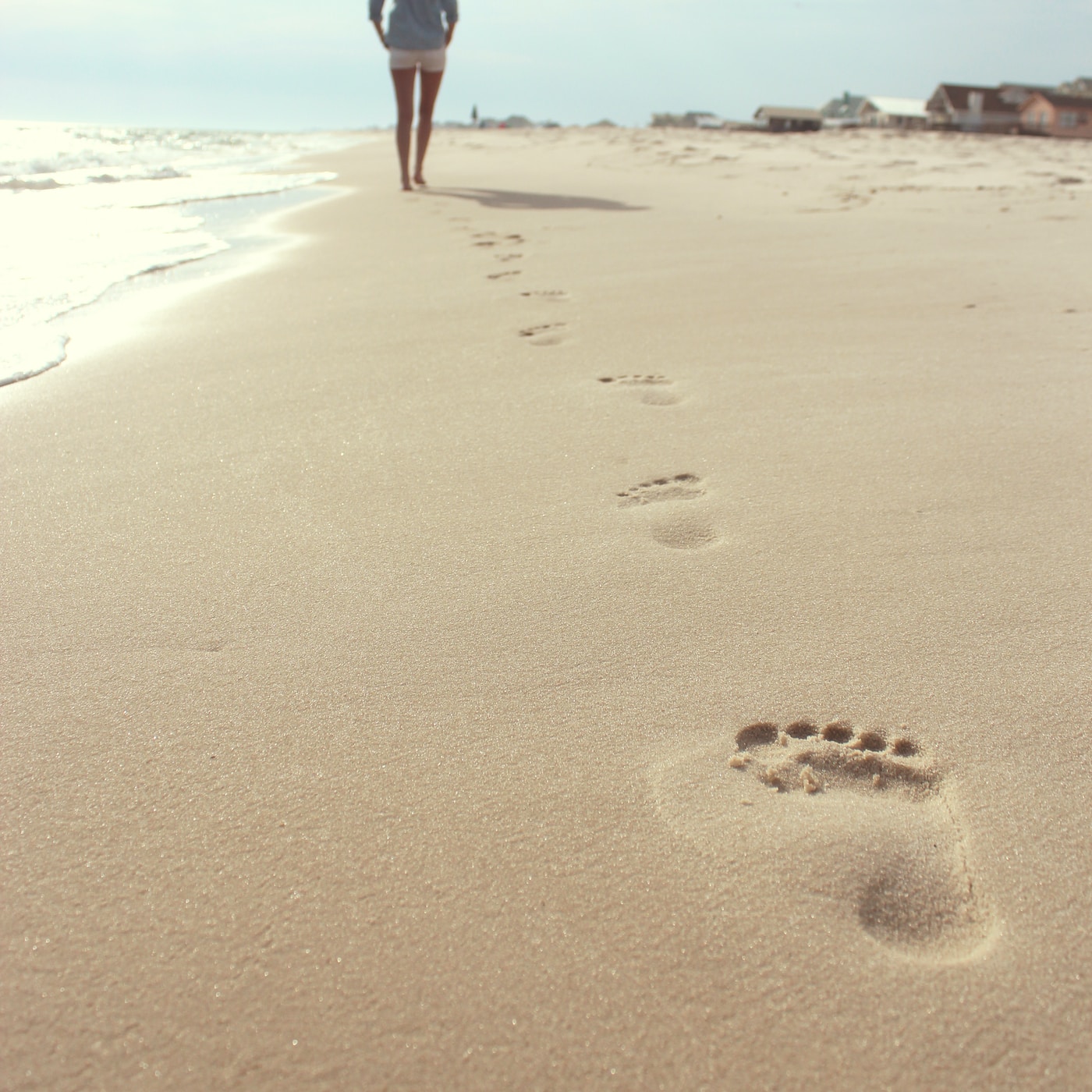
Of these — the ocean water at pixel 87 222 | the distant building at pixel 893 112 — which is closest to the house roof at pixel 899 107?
the distant building at pixel 893 112

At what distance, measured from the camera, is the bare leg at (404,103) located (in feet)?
16.9

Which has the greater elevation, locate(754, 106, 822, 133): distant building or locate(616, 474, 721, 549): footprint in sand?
locate(754, 106, 822, 133): distant building

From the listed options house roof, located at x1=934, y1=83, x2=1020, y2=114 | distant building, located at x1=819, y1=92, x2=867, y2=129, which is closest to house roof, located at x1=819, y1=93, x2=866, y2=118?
distant building, located at x1=819, y1=92, x2=867, y2=129

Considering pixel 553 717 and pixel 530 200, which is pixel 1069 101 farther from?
pixel 553 717

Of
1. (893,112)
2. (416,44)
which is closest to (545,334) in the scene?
(416,44)

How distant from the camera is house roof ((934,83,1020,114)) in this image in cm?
2609

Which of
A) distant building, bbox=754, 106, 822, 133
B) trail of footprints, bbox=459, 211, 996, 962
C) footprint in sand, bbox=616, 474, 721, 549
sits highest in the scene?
distant building, bbox=754, 106, 822, 133

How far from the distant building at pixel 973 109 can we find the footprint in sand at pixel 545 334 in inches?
1067

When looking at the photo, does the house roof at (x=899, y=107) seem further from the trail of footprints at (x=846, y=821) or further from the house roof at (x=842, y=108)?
the trail of footprints at (x=846, y=821)

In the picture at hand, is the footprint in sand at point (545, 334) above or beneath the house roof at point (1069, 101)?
beneath

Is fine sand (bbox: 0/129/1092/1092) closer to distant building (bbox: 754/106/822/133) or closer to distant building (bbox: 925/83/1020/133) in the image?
distant building (bbox: 754/106/822/133)

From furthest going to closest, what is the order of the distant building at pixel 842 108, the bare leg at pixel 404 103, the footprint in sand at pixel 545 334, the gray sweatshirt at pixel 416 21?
the distant building at pixel 842 108 → the bare leg at pixel 404 103 → the gray sweatshirt at pixel 416 21 → the footprint in sand at pixel 545 334

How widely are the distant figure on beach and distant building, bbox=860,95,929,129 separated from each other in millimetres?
27496

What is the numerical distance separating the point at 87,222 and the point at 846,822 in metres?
4.51
